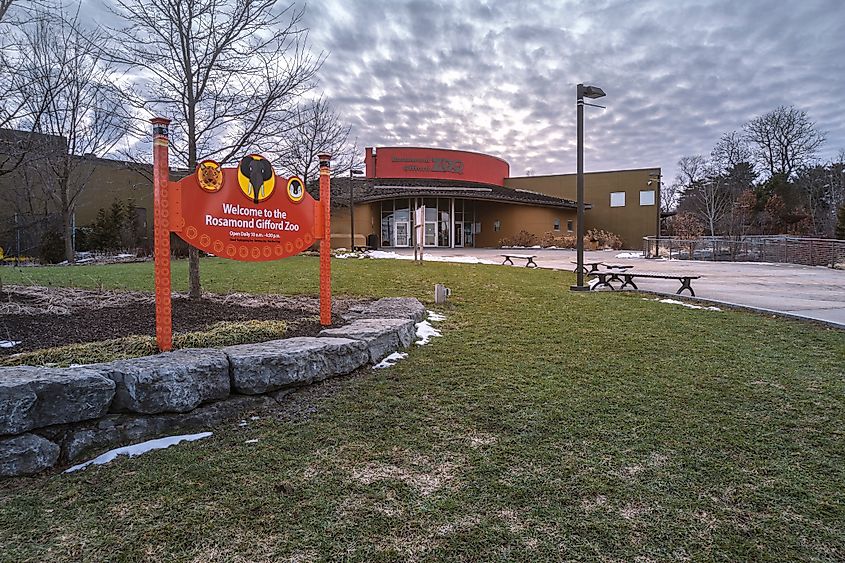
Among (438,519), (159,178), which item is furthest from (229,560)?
(159,178)

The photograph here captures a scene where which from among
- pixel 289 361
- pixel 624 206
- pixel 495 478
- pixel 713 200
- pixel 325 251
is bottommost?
pixel 495 478

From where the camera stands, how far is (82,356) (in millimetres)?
3867

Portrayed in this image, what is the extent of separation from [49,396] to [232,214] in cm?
234

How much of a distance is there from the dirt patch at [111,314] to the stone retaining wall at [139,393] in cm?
107

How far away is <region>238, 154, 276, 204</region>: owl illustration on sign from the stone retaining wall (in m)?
1.54

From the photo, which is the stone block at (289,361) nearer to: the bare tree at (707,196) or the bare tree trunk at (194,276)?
the bare tree trunk at (194,276)

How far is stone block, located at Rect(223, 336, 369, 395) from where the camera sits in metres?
3.73

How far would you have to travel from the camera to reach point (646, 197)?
45.4m

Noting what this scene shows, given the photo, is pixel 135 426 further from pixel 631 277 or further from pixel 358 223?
pixel 358 223

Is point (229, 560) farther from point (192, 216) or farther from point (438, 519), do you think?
point (192, 216)

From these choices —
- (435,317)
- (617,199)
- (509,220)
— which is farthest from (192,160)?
(617,199)

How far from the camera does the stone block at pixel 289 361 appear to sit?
373 centimetres

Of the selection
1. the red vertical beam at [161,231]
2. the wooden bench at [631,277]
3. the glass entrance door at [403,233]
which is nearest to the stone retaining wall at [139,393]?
the red vertical beam at [161,231]

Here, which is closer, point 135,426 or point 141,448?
point 141,448
